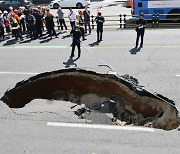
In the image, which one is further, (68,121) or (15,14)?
(15,14)

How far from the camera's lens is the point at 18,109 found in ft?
27.1

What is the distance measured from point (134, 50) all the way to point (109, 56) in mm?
1498

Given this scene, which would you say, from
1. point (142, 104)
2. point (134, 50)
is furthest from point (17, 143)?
point (134, 50)

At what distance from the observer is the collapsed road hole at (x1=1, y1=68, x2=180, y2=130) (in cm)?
732

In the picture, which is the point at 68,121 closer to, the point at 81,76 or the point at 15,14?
the point at 81,76

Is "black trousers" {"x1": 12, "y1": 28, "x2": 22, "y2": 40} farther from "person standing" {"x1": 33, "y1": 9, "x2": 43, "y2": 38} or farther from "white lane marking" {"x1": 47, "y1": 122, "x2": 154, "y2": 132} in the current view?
"white lane marking" {"x1": 47, "y1": 122, "x2": 154, "y2": 132}

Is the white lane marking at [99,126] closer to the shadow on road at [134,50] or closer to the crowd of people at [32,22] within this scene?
the shadow on road at [134,50]

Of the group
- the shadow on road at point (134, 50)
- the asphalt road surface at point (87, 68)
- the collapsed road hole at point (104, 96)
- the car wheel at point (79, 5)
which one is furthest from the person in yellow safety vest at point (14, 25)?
the car wheel at point (79, 5)

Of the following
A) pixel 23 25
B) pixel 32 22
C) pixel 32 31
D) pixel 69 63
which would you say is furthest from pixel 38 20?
pixel 69 63

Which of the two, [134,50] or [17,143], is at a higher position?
[134,50]

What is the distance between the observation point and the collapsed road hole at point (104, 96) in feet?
24.0

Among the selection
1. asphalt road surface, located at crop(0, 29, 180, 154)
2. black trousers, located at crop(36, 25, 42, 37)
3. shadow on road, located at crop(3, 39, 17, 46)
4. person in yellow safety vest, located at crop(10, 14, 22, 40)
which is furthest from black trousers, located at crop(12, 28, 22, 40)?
black trousers, located at crop(36, 25, 42, 37)

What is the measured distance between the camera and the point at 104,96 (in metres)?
8.50

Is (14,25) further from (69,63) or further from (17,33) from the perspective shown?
(69,63)
